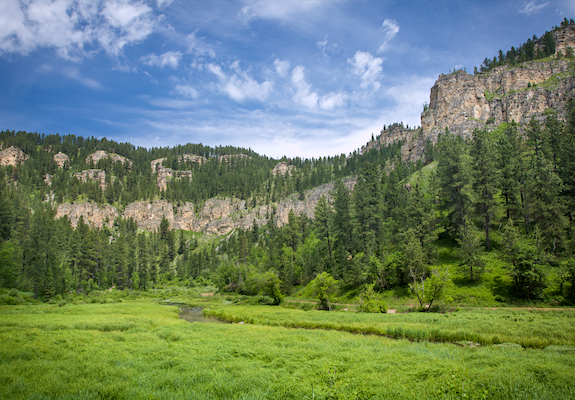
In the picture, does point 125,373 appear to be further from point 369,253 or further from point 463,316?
point 369,253

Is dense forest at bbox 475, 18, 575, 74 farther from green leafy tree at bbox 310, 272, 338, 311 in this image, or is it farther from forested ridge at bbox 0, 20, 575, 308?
green leafy tree at bbox 310, 272, 338, 311

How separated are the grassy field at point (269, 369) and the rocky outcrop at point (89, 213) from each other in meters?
194

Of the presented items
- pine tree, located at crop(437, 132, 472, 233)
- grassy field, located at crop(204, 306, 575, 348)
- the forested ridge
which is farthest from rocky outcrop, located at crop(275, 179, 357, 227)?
grassy field, located at crop(204, 306, 575, 348)

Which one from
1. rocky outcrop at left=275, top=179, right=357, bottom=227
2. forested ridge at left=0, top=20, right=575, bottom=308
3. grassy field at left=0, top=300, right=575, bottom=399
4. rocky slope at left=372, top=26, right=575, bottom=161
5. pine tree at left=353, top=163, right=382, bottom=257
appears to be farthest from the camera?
rocky outcrop at left=275, top=179, right=357, bottom=227

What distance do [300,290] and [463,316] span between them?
44.7 meters

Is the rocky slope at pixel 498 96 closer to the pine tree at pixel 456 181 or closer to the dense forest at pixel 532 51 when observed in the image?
the dense forest at pixel 532 51

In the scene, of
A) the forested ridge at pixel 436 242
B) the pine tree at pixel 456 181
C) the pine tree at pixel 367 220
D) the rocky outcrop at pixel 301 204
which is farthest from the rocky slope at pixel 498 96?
the pine tree at pixel 367 220

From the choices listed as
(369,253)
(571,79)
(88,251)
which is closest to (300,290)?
(369,253)

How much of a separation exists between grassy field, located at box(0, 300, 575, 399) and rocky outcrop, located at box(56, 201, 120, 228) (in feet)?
635

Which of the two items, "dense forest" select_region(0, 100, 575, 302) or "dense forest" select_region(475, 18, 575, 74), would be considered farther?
"dense forest" select_region(475, 18, 575, 74)

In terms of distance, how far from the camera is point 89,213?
185375 millimetres

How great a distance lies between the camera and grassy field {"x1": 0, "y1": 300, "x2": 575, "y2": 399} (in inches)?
442

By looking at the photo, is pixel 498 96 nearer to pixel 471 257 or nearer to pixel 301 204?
pixel 301 204

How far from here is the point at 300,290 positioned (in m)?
70.4
